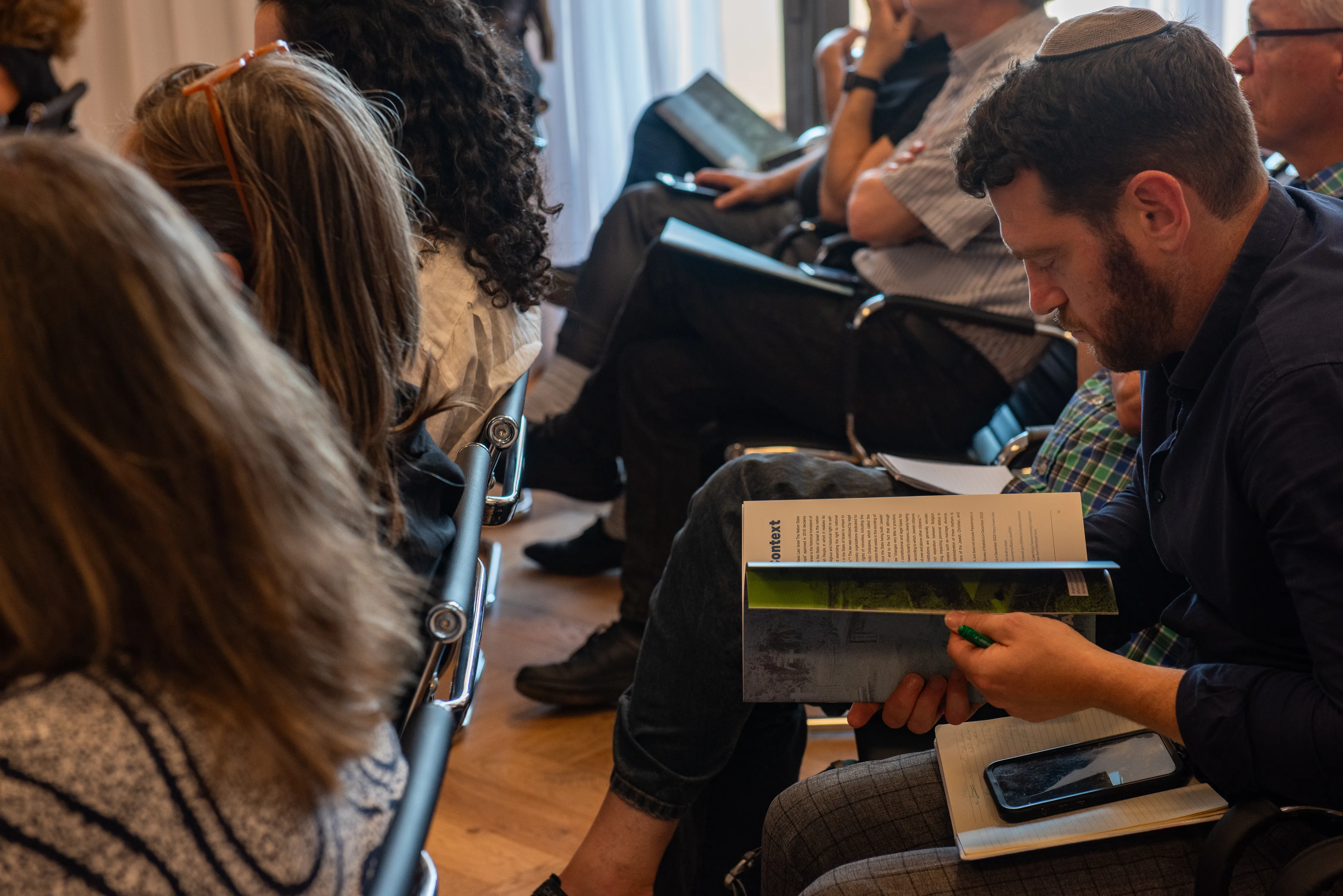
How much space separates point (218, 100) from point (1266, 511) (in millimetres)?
923

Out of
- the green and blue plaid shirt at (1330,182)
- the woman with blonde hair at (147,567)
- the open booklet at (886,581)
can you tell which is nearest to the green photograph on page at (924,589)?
the open booklet at (886,581)

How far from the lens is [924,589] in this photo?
0.97 metres

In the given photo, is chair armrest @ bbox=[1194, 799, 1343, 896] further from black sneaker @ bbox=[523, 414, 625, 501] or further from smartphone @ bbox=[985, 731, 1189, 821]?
black sneaker @ bbox=[523, 414, 625, 501]

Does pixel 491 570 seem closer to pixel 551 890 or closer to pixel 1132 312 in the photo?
pixel 551 890

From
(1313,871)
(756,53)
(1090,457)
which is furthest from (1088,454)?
(756,53)

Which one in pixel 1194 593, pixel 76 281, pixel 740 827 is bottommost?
pixel 740 827

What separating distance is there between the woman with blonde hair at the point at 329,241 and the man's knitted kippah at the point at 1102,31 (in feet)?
1.99

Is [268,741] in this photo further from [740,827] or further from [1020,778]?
[740,827]

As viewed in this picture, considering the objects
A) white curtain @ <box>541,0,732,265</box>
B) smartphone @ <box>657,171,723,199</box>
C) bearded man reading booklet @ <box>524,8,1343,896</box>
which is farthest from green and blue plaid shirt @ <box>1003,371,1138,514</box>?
white curtain @ <box>541,0,732,265</box>

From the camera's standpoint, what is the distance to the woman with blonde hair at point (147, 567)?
54 centimetres

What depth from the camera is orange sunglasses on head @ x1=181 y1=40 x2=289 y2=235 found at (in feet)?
3.23

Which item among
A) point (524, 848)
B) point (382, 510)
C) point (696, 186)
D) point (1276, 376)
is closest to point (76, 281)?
point (382, 510)

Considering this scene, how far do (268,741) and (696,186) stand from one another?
2459 millimetres

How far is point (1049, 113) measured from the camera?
1005mm
